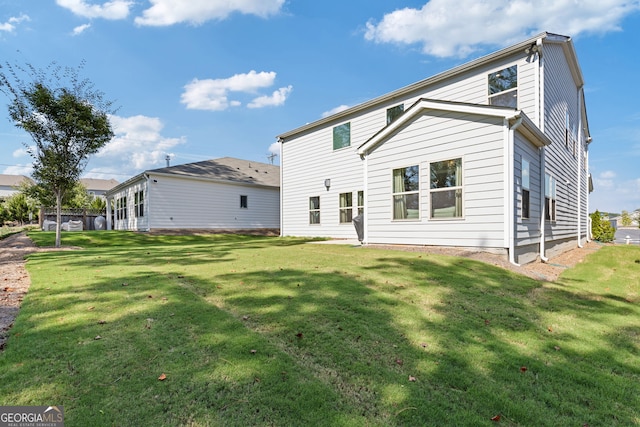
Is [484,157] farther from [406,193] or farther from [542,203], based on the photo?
[542,203]

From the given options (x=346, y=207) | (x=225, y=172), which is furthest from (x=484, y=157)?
(x=225, y=172)

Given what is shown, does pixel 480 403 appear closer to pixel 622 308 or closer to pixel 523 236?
pixel 622 308

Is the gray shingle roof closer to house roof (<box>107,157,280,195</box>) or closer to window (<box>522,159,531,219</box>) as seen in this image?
house roof (<box>107,157,280,195</box>)

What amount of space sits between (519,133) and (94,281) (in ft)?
30.6

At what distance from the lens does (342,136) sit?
15031 millimetres

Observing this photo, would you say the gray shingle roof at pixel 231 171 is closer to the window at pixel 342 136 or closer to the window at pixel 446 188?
the window at pixel 342 136

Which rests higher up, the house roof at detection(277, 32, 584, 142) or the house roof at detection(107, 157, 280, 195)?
the house roof at detection(277, 32, 584, 142)

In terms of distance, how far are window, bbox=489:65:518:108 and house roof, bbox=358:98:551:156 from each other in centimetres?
180

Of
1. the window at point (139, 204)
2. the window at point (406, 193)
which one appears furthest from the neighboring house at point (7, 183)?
the window at point (406, 193)

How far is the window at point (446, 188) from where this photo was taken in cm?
802

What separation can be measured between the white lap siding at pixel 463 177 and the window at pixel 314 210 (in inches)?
243

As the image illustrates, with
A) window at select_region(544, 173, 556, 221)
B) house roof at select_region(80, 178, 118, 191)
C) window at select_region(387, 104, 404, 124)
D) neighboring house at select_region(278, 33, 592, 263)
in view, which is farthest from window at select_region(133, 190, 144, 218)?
house roof at select_region(80, 178, 118, 191)

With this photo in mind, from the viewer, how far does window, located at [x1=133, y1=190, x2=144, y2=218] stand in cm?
1873

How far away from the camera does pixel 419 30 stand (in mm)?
13055
